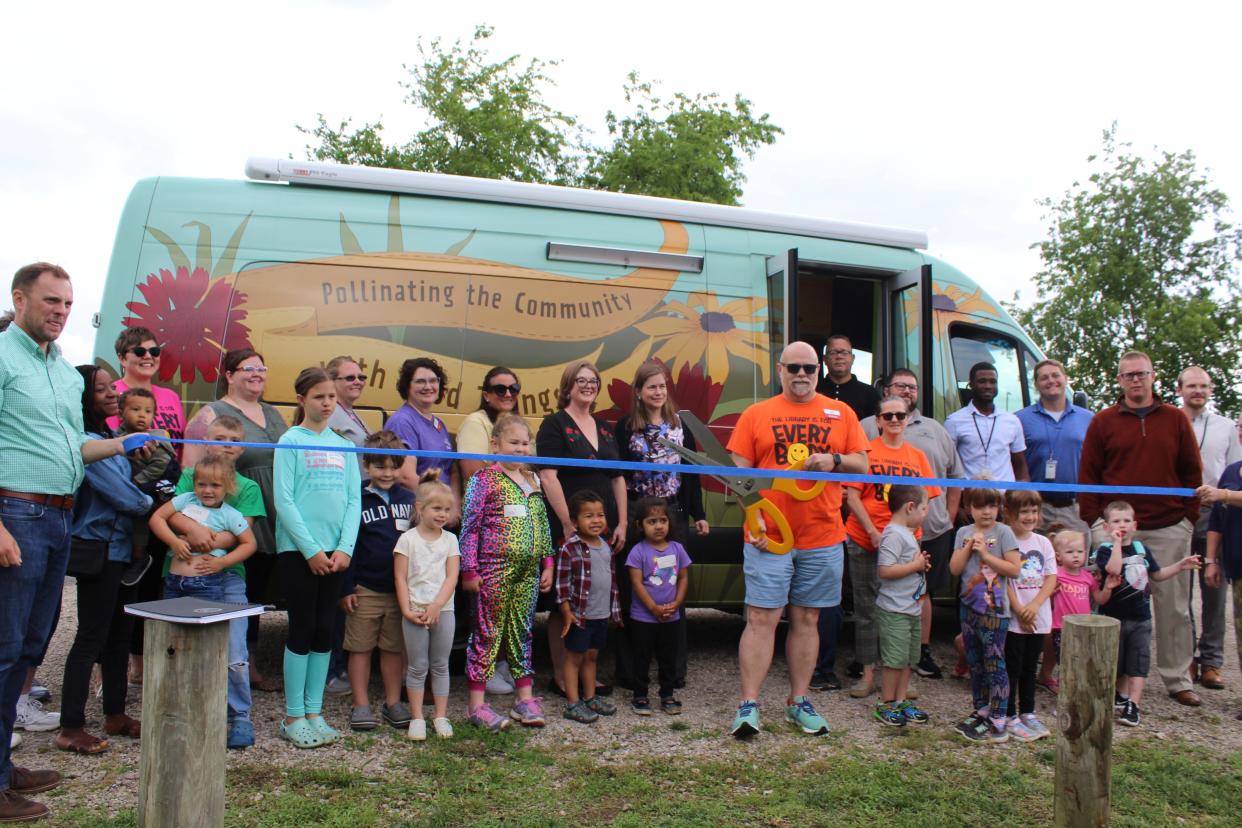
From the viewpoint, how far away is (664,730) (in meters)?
4.50

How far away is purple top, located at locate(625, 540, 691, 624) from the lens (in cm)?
488

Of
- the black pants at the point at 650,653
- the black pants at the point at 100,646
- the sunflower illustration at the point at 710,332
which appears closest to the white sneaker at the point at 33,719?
the black pants at the point at 100,646

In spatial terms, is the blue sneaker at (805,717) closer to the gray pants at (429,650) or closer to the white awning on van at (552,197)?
the gray pants at (429,650)

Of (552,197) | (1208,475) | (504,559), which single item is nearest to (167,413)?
(504,559)

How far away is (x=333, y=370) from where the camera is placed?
482cm

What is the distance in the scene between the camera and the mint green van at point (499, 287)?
16.2 feet

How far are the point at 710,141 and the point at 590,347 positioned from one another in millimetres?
14902

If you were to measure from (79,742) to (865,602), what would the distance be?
4060 millimetres

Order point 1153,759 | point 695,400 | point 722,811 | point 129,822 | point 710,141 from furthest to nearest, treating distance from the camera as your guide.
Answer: point 710,141 → point 695,400 → point 1153,759 → point 722,811 → point 129,822

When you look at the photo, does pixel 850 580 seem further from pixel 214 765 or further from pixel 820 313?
pixel 214 765

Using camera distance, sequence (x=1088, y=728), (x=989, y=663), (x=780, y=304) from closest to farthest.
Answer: (x=1088, y=728), (x=989, y=663), (x=780, y=304)

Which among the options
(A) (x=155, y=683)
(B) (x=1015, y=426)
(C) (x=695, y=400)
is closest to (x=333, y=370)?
(C) (x=695, y=400)

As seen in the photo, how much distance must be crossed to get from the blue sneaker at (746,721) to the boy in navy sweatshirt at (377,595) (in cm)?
160

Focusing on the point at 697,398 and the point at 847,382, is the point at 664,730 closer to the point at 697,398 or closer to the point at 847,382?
the point at 697,398
